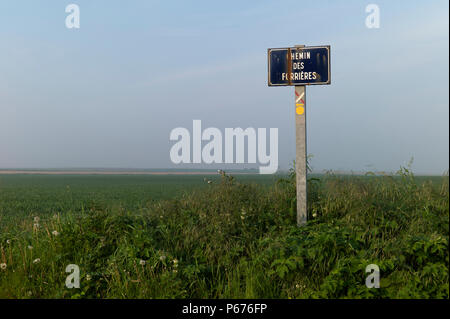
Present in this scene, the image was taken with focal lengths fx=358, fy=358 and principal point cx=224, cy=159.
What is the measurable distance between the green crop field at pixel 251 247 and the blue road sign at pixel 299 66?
74.0 inches

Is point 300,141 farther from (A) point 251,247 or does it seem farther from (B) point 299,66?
(A) point 251,247

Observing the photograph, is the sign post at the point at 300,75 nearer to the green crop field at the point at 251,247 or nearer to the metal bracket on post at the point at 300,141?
the metal bracket on post at the point at 300,141

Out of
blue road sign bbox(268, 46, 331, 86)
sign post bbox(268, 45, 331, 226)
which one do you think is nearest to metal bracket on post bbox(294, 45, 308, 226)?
sign post bbox(268, 45, 331, 226)

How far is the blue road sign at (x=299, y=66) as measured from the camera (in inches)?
251

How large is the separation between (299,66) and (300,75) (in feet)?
0.54

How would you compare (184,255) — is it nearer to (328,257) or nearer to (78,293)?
(78,293)

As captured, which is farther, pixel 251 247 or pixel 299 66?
pixel 299 66

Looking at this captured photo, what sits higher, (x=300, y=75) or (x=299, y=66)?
(x=299, y=66)

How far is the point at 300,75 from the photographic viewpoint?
21.2 ft

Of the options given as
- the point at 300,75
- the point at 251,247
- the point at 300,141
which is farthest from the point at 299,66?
the point at 251,247

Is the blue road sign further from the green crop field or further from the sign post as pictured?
the green crop field

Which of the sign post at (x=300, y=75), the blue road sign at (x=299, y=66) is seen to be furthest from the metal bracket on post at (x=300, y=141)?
the blue road sign at (x=299, y=66)

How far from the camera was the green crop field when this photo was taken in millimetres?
4496
